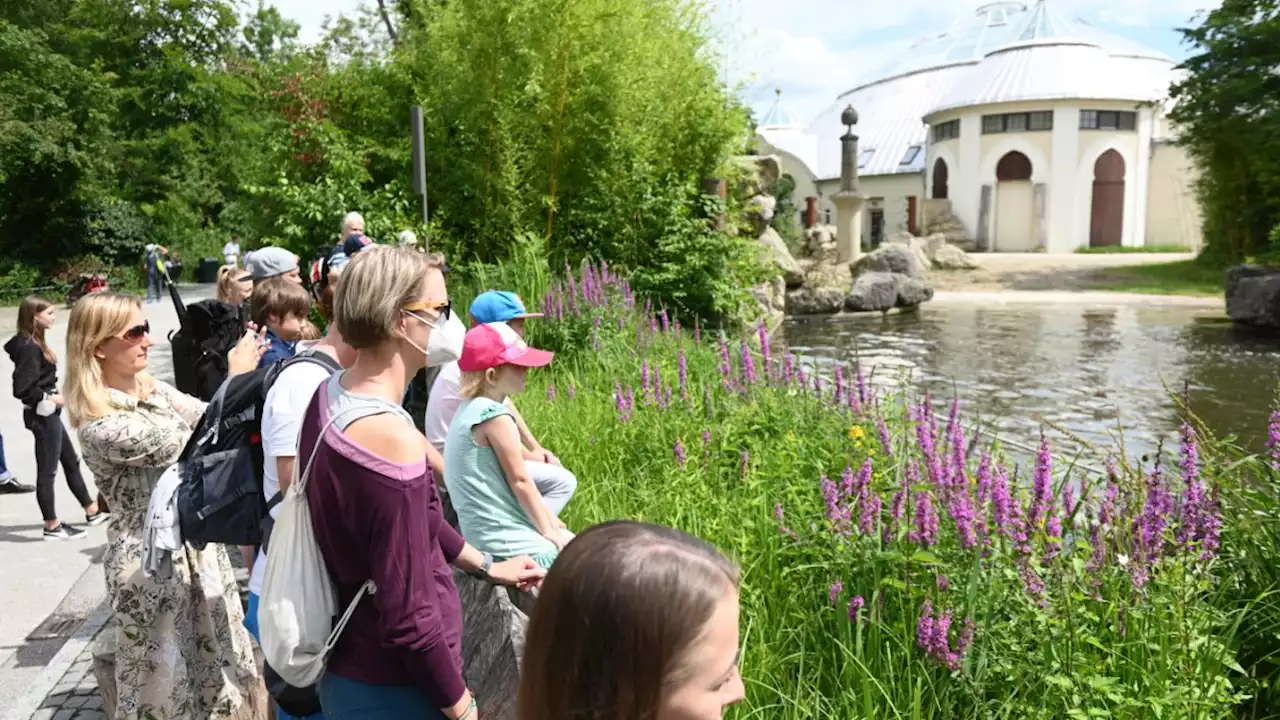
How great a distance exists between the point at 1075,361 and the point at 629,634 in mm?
16074

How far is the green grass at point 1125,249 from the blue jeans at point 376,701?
45.5 m

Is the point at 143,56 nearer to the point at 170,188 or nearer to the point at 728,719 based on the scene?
the point at 170,188

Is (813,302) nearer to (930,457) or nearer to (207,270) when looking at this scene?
(930,457)

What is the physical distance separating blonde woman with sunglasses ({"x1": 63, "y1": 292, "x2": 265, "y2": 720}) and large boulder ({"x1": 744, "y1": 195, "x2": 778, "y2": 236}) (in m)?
12.6

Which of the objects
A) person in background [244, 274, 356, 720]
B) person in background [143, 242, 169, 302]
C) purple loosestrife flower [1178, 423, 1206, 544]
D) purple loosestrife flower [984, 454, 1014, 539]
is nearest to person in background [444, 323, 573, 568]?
person in background [244, 274, 356, 720]

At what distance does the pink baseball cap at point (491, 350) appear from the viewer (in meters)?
3.29

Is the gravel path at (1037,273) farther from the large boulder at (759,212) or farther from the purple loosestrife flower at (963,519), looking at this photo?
the purple loosestrife flower at (963,519)

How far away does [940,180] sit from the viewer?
168 ft

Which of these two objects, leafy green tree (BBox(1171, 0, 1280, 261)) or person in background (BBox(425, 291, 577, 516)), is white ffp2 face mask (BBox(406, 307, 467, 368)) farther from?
leafy green tree (BBox(1171, 0, 1280, 261))

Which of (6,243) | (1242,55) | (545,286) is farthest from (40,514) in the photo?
(1242,55)

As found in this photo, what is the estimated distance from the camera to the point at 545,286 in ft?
30.7

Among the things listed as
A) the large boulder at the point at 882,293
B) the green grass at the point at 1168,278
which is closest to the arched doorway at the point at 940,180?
the green grass at the point at 1168,278

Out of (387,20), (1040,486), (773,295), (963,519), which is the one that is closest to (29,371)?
(963,519)

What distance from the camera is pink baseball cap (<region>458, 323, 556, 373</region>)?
130 inches
